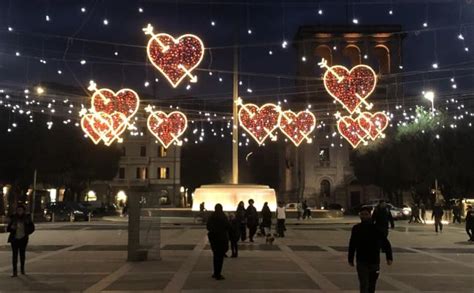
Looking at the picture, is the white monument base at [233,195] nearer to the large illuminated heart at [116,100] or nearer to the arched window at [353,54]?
the large illuminated heart at [116,100]

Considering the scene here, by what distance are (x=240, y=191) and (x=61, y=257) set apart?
21600 millimetres

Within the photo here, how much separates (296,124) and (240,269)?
23355 millimetres

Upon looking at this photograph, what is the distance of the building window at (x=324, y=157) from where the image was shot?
7688 centimetres

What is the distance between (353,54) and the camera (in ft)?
238

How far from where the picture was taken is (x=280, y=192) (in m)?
96.2

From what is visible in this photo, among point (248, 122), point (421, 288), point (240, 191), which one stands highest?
point (248, 122)

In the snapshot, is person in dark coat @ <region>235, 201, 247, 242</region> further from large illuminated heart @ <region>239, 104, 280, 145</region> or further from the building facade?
the building facade

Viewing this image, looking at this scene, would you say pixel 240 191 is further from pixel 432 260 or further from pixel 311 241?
pixel 432 260

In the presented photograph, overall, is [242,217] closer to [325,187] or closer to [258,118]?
[258,118]

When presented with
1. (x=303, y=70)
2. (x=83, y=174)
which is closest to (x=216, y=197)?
(x=83, y=174)

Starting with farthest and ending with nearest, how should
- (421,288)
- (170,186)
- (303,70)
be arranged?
(170,186)
(303,70)
(421,288)

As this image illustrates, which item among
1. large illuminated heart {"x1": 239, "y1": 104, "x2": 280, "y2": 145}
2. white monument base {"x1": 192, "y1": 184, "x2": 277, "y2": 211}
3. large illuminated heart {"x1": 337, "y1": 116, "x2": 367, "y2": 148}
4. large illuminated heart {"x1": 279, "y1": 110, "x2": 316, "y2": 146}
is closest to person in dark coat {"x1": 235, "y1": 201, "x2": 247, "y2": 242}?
large illuminated heart {"x1": 239, "y1": 104, "x2": 280, "y2": 145}

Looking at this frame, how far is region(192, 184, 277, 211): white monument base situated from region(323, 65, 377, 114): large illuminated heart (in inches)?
478

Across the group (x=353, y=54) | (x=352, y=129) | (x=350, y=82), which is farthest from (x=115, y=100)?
(x=353, y=54)
